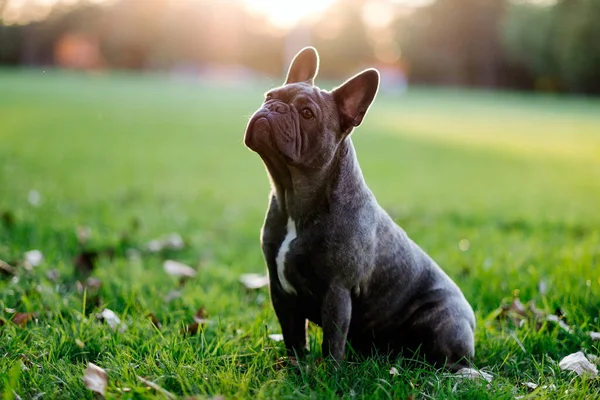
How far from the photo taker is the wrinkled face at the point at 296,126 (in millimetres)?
3082

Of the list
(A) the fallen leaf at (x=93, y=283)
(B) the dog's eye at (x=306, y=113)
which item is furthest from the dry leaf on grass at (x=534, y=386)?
(A) the fallen leaf at (x=93, y=283)

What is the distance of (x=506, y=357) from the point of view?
11.9 feet

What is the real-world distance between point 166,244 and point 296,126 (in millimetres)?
3194

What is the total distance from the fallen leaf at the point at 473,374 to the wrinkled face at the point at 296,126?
133 cm

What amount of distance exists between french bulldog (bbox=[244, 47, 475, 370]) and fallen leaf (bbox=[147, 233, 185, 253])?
101 inches

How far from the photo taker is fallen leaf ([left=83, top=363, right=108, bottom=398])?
285 centimetres

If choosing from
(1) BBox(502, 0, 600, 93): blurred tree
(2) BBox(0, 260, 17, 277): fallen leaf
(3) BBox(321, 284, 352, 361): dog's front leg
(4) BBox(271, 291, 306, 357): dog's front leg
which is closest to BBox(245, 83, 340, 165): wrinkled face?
(3) BBox(321, 284, 352, 361): dog's front leg

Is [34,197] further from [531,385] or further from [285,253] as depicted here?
[531,385]

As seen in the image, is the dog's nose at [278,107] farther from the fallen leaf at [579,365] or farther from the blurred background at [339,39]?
the blurred background at [339,39]

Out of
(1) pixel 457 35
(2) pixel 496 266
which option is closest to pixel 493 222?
(2) pixel 496 266

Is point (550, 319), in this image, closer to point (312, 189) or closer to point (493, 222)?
point (312, 189)

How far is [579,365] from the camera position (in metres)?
3.51

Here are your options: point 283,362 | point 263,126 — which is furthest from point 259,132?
point 283,362

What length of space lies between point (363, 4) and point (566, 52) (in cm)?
3235
